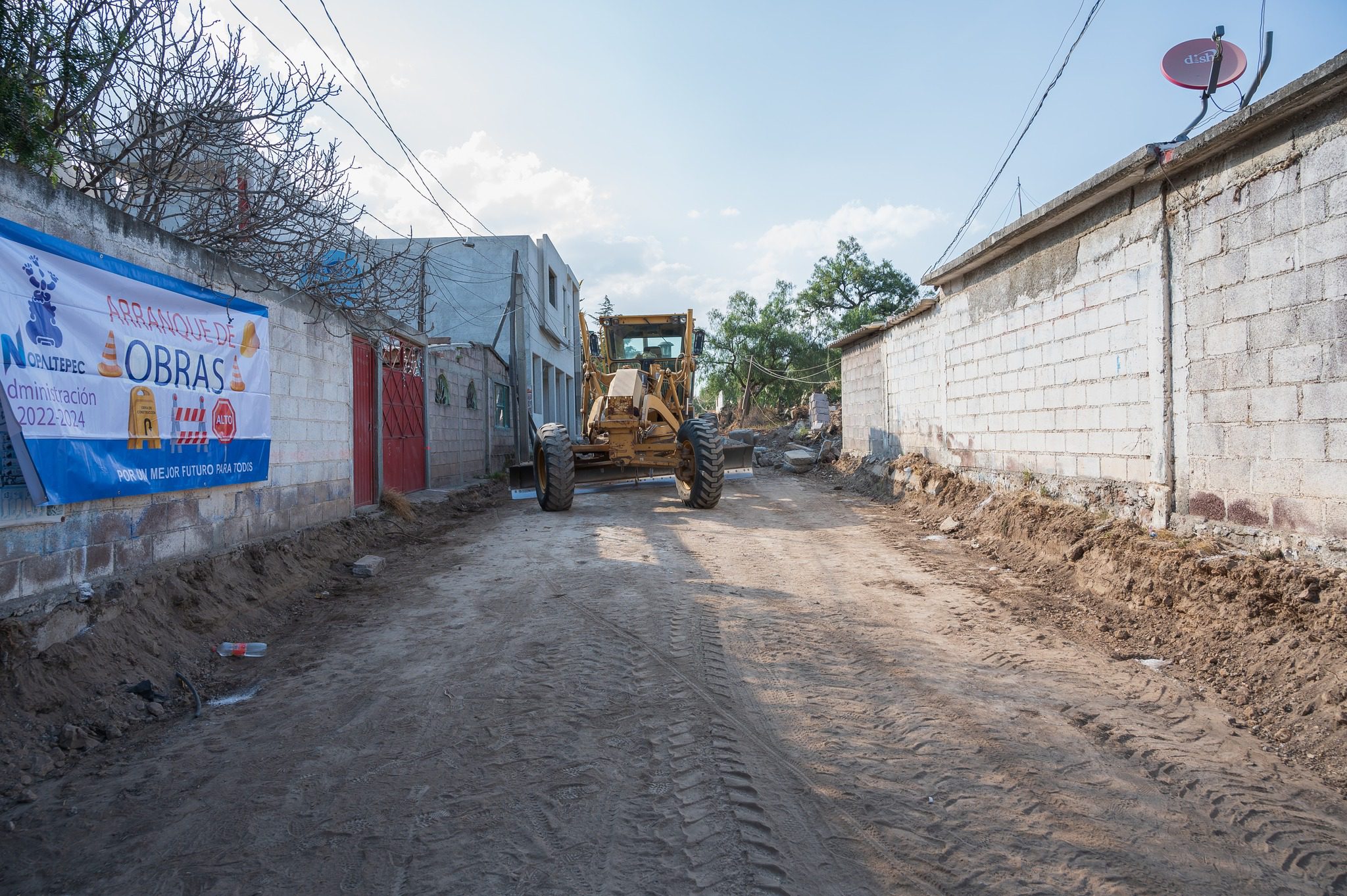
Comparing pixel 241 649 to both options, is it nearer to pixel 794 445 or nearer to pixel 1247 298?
pixel 1247 298

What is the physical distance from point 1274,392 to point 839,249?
30863 mm

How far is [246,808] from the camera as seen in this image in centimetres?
284

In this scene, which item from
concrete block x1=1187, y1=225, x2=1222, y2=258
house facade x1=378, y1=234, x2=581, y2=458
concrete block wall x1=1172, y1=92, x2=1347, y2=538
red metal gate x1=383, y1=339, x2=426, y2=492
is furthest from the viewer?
house facade x1=378, y1=234, x2=581, y2=458

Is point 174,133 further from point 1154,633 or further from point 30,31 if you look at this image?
point 1154,633

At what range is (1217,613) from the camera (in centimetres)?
455

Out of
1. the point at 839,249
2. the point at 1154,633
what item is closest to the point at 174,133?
the point at 1154,633

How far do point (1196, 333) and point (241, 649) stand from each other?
23.2ft

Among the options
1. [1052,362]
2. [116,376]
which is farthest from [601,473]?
[116,376]

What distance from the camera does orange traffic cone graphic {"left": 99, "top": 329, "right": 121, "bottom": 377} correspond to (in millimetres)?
4391

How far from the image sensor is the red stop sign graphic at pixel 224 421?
5.63 meters

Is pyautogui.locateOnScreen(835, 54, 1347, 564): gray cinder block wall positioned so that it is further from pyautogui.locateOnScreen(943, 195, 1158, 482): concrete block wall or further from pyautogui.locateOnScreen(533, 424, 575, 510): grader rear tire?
pyautogui.locateOnScreen(533, 424, 575, 510): grader rear tire

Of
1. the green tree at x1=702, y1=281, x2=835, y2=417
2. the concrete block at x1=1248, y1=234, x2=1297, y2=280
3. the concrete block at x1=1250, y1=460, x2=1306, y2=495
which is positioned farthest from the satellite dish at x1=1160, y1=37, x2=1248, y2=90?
the green tree at x1=702, y1=281, x2=835, y2=417

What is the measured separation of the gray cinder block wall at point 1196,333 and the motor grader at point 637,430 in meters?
4.18

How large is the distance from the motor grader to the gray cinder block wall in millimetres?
4176
